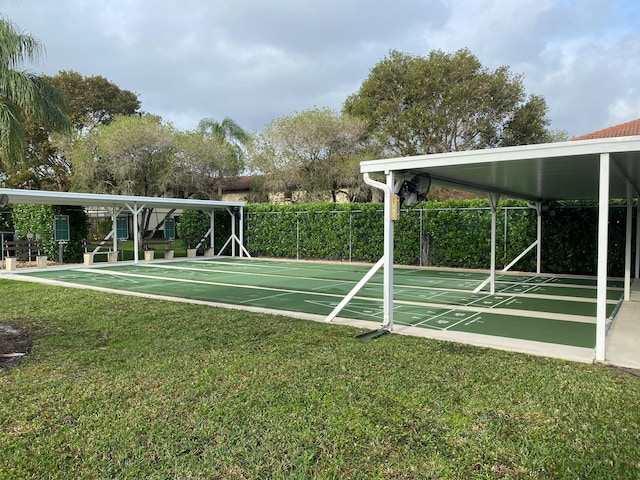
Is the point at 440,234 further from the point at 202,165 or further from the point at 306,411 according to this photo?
the point at 202,165

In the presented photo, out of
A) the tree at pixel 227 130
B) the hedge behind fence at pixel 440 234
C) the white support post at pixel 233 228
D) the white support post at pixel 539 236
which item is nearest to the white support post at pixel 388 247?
the white support post at pixel 539 236

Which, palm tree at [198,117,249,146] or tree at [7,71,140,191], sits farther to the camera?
palm tree at [198,117,249,146]

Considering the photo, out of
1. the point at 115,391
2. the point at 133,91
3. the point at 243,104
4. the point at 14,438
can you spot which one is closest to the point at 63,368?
the point at 115,391

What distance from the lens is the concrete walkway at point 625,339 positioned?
4894mm

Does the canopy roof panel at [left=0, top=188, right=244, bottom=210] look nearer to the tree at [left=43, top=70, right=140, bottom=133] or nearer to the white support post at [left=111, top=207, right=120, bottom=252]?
the white support post at [left=111, top=207, right=120, bottom=252]

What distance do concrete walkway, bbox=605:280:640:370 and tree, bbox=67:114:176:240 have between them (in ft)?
65.8

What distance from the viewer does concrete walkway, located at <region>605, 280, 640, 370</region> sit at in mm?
4894

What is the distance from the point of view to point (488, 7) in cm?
1295

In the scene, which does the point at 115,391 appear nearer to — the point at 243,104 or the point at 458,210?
the point at 458,210

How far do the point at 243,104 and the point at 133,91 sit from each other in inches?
417

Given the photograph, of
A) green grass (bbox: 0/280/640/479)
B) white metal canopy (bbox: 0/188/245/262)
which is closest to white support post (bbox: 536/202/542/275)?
green grass (bbox: 0/280/640/479)

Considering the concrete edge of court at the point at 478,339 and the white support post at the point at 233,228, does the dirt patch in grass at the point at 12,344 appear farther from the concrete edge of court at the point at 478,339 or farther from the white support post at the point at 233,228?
the white support post at the point at 233,228

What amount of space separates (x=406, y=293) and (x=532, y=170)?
404cm

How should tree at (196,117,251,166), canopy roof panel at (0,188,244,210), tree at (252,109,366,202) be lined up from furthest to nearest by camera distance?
1. tree at (196,117,251,166)
2. tree at (252,109,366,202)
3. canopy roof panel at (0,188,244,210)
